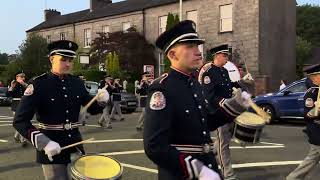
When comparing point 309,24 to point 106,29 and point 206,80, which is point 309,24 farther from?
point 206,80

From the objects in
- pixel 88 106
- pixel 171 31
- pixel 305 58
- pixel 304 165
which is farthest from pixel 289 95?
pixel 305 58

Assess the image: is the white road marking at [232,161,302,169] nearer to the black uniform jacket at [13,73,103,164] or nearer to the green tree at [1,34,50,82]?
the black uniform jacket at [13,73,103,164]

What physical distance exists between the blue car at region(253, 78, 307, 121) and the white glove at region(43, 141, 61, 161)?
49.4 ft

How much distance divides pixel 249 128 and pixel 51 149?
100 inches

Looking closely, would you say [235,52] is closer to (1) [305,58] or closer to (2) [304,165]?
(2) [304,165]

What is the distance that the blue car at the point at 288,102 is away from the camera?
62.8ft

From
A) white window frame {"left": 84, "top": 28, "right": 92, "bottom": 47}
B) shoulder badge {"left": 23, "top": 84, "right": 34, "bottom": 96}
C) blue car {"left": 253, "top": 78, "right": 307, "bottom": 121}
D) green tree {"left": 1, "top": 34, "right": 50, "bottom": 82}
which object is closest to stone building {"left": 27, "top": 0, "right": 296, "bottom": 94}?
white window frame {"left": 84, "top": 28, "right": 92, "bottom": 47}

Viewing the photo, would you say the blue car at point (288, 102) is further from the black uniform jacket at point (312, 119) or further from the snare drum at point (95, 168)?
the snare drum at point (95, 168)

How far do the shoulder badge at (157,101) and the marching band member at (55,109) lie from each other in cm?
153

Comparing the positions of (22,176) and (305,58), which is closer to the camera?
(22,176)

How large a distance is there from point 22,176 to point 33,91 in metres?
4.41

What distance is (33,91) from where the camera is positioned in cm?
523

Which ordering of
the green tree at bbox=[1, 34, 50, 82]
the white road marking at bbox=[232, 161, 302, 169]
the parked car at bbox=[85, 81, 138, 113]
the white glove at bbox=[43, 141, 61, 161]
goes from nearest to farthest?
the white glove at bbox=[43, 141, 61, 161] < the white road marking at bbox=[232, 161, 302, 169] < the parked car at bbox=[85, 81, 138, 113] < the green tree at bbox=[1, 34, 50, 82]

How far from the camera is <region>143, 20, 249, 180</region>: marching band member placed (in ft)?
11.6
